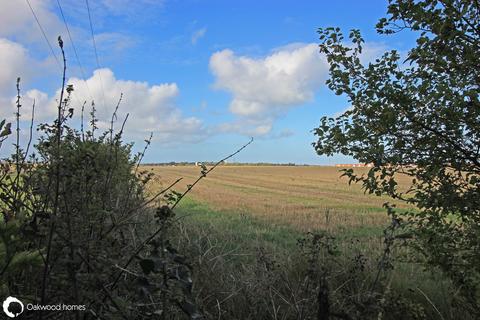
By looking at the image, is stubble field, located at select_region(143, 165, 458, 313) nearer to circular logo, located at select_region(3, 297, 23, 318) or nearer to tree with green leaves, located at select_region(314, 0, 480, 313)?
tree with green leaves, located at select_region(314, 0, 480, 313)

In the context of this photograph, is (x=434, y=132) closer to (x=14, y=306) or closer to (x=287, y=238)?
(x=14, y=306)

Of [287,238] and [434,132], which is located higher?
[434,132]

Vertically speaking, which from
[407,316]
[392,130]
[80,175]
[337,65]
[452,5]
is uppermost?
[452,5]

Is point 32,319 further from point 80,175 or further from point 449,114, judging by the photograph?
point 449,114

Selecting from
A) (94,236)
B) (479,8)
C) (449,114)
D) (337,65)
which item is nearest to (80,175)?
(94,236)

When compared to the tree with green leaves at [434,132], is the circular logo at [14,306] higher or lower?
lower

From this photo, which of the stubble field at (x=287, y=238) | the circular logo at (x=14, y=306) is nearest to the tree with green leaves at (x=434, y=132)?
the stubble field at (x=287, y=238)

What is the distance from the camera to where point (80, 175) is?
10.5ft

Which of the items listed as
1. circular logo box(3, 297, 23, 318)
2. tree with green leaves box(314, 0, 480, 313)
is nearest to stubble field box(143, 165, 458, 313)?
tree with green leaves box(314, 0, 480, 313)

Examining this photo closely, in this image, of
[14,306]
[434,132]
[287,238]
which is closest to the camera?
[14,306]

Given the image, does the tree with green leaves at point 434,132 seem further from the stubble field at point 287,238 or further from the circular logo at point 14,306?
the circular logo at point 14,306

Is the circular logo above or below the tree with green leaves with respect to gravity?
below

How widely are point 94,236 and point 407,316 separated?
120 inches

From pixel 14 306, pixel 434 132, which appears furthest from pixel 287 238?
pixel 14 306
